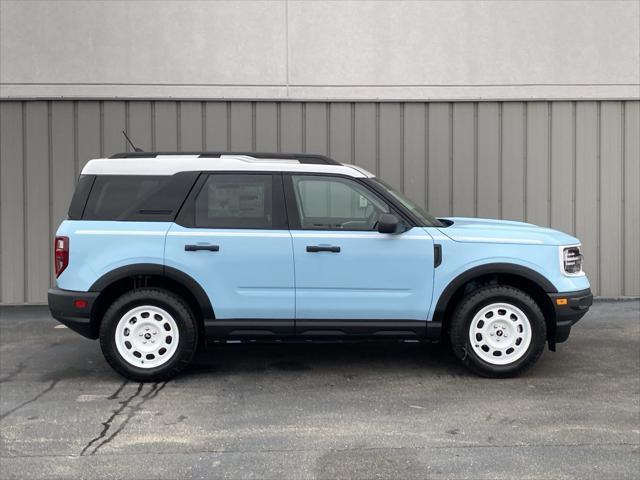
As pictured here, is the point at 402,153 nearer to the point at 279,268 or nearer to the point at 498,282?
the point at 498,282

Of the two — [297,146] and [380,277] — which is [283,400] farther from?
[297,146]

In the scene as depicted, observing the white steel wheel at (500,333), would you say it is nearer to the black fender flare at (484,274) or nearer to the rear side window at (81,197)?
the black fender flare at (484,274)

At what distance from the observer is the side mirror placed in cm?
598

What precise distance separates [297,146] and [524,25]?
3.69 meters

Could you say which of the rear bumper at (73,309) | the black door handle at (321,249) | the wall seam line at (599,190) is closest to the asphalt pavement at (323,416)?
the rear bumper at (73,309)

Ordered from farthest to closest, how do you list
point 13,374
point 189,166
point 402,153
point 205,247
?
point 402,153
point 13,374
point 189,166
point 205,247

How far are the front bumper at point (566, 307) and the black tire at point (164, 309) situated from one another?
3.15 metres

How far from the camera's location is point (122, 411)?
17.8ft

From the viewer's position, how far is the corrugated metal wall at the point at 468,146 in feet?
33.3

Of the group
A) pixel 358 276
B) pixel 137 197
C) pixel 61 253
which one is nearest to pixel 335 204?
pixel 358 276

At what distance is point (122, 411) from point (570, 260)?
13.1ft

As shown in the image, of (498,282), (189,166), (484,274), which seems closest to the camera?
(484,274)

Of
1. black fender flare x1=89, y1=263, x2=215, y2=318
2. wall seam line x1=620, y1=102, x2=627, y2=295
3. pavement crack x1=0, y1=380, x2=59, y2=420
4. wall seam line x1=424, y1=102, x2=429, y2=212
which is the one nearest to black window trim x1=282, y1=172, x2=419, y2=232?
black fender flare x1=89, y1=263, x2=215, y2=318

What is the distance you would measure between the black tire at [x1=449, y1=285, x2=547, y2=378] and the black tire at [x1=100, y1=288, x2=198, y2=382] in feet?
7.51
